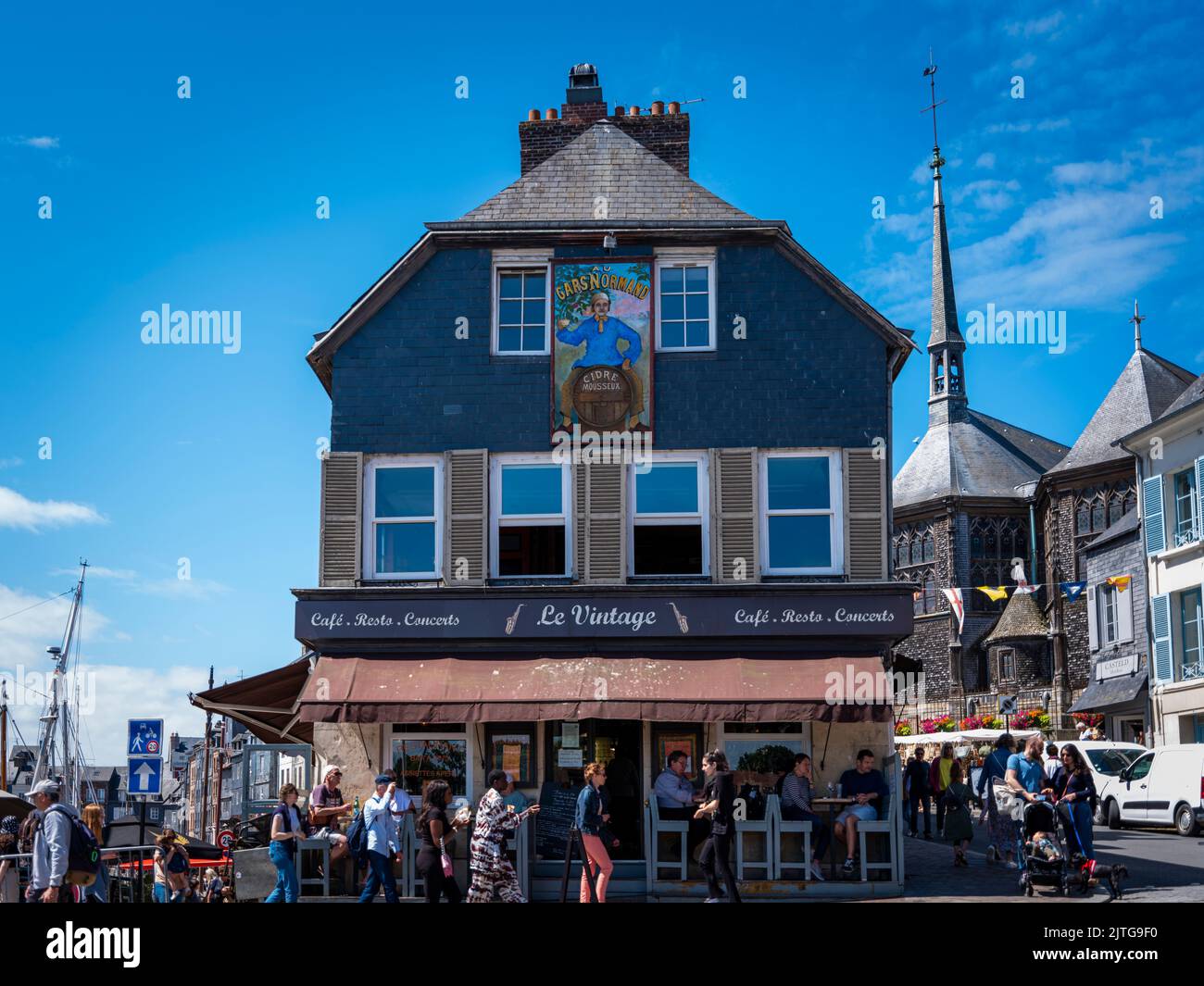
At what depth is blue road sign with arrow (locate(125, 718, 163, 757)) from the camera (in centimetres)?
2367

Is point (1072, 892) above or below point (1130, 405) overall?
below

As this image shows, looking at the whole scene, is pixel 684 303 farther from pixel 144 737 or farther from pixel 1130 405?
pixel 1130 405

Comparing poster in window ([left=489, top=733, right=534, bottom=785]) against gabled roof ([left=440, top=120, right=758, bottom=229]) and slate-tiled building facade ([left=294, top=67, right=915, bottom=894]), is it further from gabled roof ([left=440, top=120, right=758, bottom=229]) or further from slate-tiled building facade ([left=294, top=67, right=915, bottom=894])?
gabled roof ([left=440, top=120, right=758, bottom=229])

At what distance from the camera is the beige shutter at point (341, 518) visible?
2311 cm

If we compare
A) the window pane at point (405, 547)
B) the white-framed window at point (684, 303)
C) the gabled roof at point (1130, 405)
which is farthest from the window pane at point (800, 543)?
the gabled roof at point (1130, 405)

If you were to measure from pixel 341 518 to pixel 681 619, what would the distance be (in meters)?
5.15

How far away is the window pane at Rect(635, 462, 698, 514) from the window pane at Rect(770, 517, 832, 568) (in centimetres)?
124

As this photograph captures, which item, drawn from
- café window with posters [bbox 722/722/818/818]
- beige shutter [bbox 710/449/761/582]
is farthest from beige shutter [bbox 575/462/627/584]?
café window with posters [bbox 722/722/818/818]

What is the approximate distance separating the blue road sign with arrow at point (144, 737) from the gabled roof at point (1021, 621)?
61.0m

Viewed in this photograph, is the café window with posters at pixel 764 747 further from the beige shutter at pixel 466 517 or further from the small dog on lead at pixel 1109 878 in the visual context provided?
the small dog on lead at pixel 1109 878

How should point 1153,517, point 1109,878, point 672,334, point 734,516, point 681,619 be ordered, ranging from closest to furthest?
point 1109,878, point 681,619, point 734,516, point 672,334, point 1153,517

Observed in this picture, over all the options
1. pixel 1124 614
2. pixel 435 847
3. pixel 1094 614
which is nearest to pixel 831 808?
pixel 435 847

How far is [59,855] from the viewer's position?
45.2 ft
